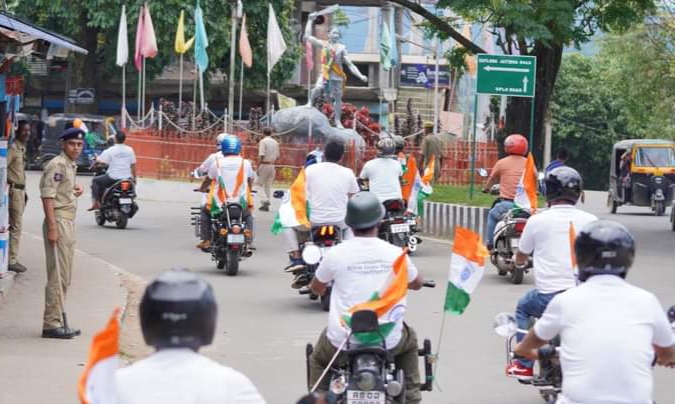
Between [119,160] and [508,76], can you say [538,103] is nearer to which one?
[508,76]

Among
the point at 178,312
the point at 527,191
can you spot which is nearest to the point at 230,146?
the point at 527,191

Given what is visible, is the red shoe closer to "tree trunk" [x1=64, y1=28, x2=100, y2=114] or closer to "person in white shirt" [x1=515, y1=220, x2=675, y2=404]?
"person in white shirt" [x1=515, y1=220, x2=675, y2=404]

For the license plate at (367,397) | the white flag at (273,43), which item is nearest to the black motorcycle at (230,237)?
the license plate at (367,397)

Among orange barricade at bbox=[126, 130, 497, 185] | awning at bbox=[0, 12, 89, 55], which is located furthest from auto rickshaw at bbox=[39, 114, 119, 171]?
awning at bbox=[0, 12, 89, 55]

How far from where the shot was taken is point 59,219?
10805mm

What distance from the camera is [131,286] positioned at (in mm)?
15055

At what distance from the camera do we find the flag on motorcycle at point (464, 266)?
6797mm

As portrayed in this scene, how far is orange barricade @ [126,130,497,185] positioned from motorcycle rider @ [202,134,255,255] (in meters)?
14.0

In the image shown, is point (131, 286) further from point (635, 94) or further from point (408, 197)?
point (635, 94)

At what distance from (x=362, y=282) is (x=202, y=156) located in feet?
82.8

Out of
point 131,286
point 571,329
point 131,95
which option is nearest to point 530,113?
point 131,286

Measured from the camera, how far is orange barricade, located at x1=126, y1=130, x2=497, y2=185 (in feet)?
104

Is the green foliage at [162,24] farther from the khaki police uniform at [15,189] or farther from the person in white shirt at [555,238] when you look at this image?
the person in white shirt at [555,238]

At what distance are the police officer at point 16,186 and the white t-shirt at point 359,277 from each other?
8.40m
